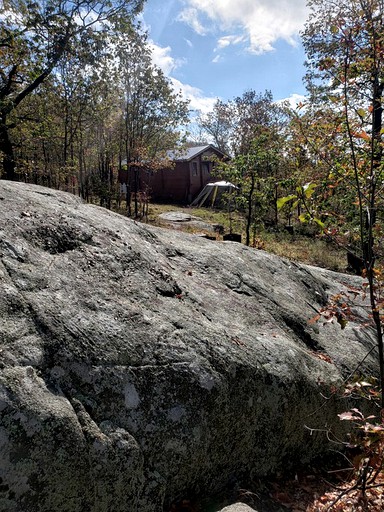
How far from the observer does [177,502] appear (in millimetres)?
2656

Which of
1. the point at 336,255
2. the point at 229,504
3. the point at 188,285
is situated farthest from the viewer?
the point at 336,255

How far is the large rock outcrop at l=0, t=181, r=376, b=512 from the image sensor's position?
2133 mm

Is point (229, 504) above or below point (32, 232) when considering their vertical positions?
below

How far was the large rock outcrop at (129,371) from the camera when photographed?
2133 millimetres

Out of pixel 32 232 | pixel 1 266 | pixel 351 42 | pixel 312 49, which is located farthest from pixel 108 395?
pixel 312 49

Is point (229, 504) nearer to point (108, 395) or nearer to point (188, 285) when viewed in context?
point (108, 395)

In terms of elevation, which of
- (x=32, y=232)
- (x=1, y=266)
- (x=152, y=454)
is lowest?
(x=152, y=454)

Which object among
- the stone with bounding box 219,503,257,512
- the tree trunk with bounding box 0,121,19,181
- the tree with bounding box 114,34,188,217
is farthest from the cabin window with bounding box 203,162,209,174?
the stone with bounding box 219,503,257,512

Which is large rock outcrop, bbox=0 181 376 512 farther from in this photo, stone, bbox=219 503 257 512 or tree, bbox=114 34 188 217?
tree, bbox=114 34 188 217

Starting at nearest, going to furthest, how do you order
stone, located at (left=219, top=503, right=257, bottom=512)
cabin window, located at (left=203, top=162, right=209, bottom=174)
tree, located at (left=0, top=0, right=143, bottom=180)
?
stone, located at (left=219, top=503, right=257, bottom=512), tree, located at (left=0, top=0, right=143, bottom=180), cabin window, located at (left=203, top=162, right=209, bottom=174)

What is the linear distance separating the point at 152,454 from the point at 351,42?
321 centimetres

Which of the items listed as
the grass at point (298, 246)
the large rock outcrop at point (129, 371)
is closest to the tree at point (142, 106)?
the grass at point (298, 246)

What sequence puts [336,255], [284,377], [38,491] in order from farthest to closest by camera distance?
[336,255], [284,377], [38,491]

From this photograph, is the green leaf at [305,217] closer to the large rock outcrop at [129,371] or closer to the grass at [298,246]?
the large rock outcrop at [129,371]
